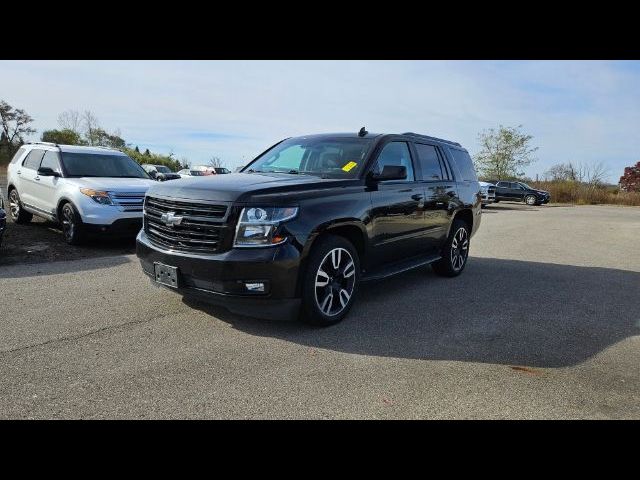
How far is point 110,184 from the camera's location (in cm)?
820

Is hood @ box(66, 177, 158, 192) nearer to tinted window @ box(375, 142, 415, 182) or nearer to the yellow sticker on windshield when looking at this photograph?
the yellow sticker on windshield

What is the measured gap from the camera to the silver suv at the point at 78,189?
26.1 ft

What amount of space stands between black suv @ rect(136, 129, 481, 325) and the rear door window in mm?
6065

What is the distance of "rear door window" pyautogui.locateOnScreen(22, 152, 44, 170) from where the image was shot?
950 cm

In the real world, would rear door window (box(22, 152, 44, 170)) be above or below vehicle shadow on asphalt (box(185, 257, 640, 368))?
above

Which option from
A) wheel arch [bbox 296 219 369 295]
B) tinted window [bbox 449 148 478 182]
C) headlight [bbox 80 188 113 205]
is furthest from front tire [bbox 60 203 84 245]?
tinted window [bbox 449 148 478 182]

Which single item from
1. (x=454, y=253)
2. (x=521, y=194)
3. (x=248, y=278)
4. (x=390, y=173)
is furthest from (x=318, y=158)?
(x=521, y=194)

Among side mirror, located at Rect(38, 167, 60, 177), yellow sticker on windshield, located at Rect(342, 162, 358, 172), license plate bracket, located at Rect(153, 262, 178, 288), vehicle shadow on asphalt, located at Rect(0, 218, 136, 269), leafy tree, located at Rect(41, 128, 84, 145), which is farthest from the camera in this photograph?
leafy tree, located at Rect(41, 128, 84, 145)

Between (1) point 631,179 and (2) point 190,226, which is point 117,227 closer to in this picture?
(2) point 190,226

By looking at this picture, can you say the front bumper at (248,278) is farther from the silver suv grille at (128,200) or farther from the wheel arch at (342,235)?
the silver suv grille at (128,200)

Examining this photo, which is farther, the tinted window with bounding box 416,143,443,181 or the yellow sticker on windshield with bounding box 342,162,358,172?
the tinted window with bounding box 416,143,443,181

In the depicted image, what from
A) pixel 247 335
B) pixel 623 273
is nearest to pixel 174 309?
pixel 247 335

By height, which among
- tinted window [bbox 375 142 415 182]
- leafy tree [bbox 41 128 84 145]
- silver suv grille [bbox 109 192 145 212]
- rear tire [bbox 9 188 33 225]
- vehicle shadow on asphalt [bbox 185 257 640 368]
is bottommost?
vehicle shadow on asphalt [bbox 185 257 640 368]
